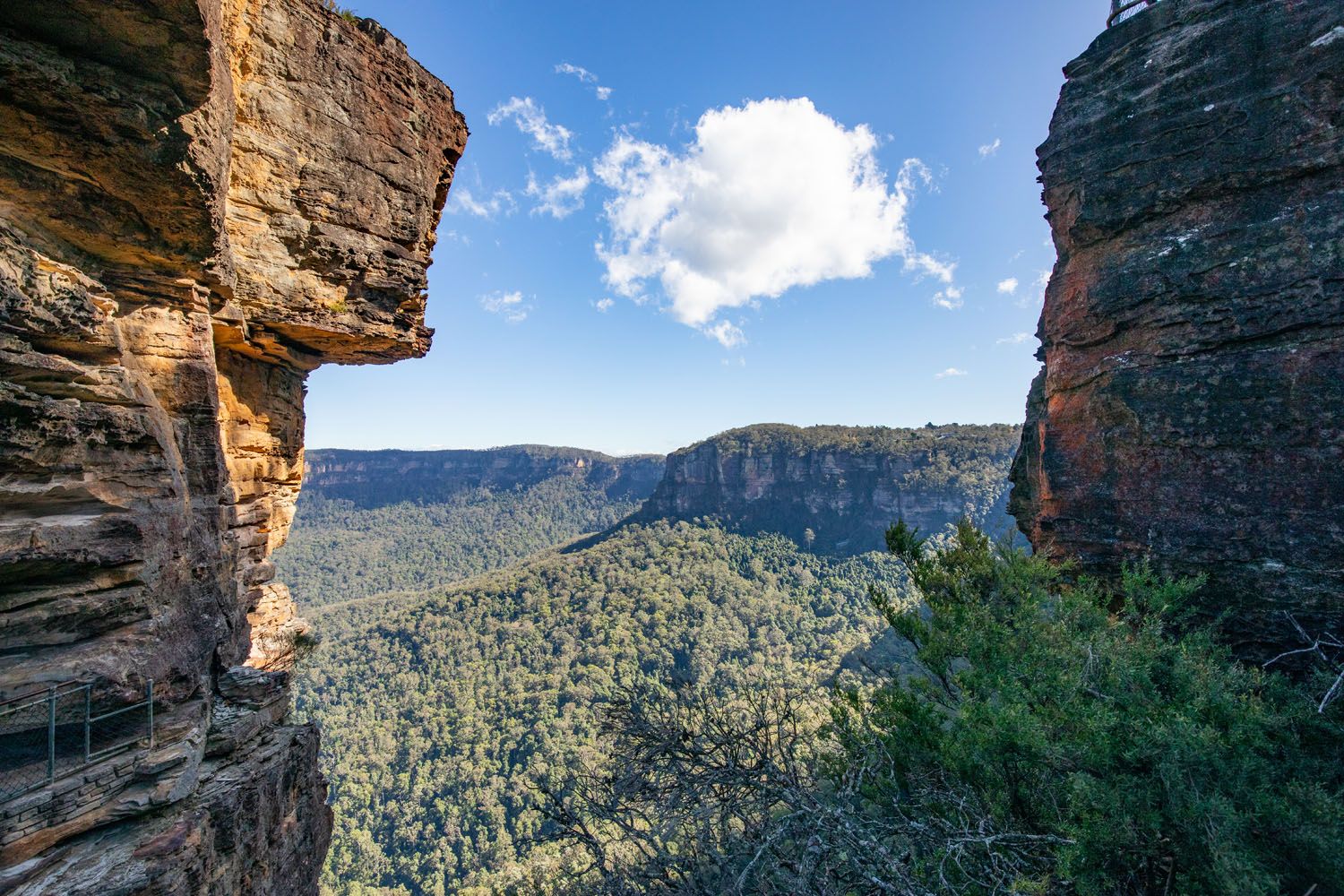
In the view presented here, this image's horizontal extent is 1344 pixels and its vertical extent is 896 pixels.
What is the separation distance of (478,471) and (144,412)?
142566 mm

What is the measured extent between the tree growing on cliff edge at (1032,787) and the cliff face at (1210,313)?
151cm

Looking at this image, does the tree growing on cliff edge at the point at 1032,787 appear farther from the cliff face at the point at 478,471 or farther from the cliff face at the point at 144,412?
the cliff face at the point at 478,471

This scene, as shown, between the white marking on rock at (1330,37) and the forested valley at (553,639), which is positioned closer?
the white marking on rock at (1330,37)

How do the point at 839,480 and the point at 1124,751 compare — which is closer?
the point at 1124,751

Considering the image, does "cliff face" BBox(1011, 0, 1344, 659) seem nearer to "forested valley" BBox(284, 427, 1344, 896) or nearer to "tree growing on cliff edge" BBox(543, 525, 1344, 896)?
"forested valley" BBox(284, 427, 1344, 896)

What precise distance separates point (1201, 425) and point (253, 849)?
1377cm

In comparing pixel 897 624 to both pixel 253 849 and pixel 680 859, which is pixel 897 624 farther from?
pixel 253 849

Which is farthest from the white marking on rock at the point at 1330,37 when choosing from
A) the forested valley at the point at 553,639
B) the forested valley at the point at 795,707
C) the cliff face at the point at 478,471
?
the cliff face at the point at 478,471

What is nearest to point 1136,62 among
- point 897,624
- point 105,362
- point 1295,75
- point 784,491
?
point 1295,75

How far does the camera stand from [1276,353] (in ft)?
24.1

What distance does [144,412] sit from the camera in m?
4.81

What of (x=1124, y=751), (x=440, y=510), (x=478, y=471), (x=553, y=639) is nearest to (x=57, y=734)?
(x=1124, y=751)

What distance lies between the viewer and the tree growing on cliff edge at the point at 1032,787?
4086 millimetres

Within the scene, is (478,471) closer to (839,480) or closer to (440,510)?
(440,510)
